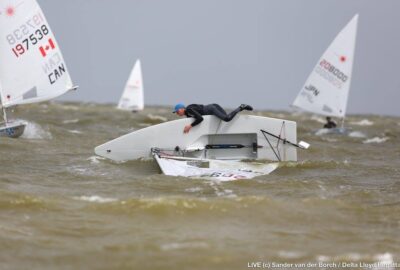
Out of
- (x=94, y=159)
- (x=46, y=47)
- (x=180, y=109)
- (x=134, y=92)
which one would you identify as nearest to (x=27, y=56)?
(x=46, y=47)

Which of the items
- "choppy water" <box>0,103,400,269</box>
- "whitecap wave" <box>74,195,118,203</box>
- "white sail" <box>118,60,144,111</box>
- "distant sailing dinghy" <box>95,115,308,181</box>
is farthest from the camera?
"white sail" <box>118,60,144,111</box>

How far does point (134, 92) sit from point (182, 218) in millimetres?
30409

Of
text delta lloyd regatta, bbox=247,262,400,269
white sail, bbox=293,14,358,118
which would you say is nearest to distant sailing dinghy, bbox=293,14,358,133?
white sail, bbox=293,14,358,118

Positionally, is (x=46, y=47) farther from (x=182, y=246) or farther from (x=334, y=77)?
(x=334, y=77)

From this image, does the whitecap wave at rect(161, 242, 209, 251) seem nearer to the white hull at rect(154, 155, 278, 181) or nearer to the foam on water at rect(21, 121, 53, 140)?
the white hull at rect(154, 155, 278, 181)

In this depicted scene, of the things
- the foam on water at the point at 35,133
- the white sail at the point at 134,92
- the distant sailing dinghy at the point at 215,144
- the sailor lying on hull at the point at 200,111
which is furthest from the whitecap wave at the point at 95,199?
the white sail at the point at 134,92

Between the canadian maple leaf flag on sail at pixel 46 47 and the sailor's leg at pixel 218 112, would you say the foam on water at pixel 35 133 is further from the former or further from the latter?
the sailor's leg at pixel 218 112

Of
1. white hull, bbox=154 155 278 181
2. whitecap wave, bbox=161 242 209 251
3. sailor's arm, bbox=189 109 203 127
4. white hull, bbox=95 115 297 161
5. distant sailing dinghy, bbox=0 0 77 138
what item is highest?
distant sailing dinghy, bbox=0 0 77 138

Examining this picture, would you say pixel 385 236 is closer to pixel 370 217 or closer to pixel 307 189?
pixel 370 217

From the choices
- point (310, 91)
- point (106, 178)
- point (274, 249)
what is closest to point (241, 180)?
point (106, 178)

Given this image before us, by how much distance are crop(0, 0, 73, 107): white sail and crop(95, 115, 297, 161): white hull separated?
425cm

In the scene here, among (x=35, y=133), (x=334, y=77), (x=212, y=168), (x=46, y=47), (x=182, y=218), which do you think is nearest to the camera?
(x=182, y=218)

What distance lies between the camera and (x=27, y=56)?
44.7 feet

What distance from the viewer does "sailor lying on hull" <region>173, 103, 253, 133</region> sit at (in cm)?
994
